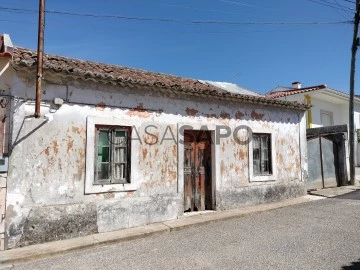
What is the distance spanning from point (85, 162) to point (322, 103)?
16129 millimetres

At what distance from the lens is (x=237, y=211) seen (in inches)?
327

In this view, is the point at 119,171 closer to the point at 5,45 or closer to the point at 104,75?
the point at 104,75

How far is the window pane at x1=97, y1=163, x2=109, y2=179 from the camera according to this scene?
263 inches

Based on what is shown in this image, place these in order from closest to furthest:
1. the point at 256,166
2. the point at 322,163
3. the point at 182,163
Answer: the point at 182,163
the point at 256,166
the point at 322,163

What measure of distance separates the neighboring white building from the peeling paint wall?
8491 mm

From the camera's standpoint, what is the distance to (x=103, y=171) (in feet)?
22.0

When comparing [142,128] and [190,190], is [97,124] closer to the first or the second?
[142,128]

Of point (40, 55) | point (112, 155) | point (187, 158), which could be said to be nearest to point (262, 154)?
point (187, 158)

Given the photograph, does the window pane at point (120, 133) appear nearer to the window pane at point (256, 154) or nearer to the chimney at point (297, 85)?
the window pane at point (256, 154)

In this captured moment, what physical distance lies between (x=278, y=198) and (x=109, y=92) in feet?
20.8

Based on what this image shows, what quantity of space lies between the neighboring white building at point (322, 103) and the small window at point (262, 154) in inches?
258

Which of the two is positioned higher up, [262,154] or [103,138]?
[103,138]

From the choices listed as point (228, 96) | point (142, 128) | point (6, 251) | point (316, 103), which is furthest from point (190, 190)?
point (316, 103)

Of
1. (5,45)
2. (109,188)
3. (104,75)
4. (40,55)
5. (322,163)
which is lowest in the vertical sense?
(109,188)
